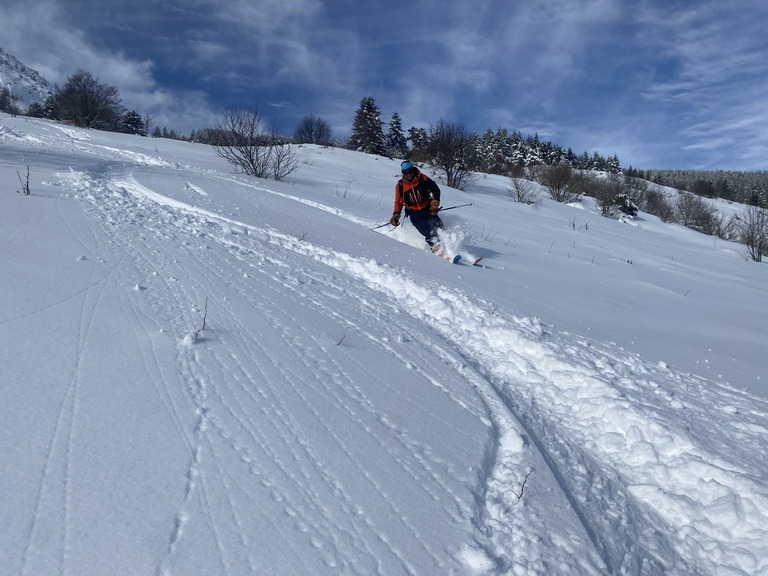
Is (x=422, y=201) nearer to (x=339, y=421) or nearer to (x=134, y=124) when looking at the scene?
(x=339, y=421)

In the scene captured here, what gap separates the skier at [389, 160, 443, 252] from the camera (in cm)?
705

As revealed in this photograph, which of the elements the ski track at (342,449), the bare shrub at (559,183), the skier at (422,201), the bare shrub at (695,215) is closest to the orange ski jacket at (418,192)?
the skier at (422,201)

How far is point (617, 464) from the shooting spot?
7.59 ft

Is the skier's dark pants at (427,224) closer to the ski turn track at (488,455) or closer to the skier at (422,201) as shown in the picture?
the skier at (422,201)

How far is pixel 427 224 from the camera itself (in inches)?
280

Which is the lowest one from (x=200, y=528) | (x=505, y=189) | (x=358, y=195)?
(x=200, y=528)

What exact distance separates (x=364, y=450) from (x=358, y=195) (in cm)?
1107

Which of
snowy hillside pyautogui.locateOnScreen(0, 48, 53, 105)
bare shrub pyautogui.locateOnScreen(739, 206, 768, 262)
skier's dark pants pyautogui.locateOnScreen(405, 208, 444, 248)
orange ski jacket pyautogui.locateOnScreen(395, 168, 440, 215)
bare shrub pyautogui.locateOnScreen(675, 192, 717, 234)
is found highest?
snowy hillside pyautogui.locateOnScreen(0, 48, 53, 105)

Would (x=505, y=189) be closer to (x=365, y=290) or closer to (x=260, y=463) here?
(x=365, y=290)

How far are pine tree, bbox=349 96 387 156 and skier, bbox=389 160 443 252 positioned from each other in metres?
30.1

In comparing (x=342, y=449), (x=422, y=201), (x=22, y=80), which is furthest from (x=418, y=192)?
(x=22, y=80)

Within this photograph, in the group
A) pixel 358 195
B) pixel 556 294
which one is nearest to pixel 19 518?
pixel 556 294

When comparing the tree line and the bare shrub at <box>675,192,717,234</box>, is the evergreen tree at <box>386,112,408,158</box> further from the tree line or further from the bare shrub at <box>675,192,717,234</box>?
the bare shrub at <box>675,192,717,234</box>

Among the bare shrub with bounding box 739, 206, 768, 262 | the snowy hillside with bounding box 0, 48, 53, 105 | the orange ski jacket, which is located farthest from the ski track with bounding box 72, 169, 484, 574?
the snowy hillside with bounding box 0, 48, 53, 105
